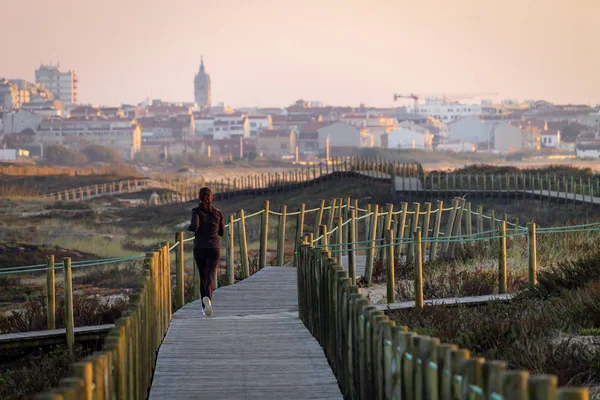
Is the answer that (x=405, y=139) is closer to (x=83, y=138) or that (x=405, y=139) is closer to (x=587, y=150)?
(x=587, y=150)

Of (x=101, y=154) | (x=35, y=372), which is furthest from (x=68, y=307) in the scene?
(x=101, y=154)

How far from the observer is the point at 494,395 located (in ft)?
19.0

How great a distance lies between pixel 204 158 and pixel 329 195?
393 ft

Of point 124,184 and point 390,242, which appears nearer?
point 390,242

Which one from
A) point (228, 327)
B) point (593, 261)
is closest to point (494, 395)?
point (228, 327)

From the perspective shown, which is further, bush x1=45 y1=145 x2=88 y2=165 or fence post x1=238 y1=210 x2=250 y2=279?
bush x1=45 y1=145 x2=88 y2=165

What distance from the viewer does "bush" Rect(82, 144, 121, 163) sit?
176500 mm

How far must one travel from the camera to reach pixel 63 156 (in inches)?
6590

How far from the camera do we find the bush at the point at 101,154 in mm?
176500

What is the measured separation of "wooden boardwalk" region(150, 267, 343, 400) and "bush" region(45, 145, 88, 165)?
154 metres

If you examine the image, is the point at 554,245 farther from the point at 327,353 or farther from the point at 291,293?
the point at 327,353

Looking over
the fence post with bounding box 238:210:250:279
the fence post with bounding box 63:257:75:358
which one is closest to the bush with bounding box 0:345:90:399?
the fence post with bounding box 63:257:75:358

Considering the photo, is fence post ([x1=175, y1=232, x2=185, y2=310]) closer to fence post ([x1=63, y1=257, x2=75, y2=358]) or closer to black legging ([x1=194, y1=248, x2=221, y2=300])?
black legging ([x1=194, y1=248, x2=221, y2=300])

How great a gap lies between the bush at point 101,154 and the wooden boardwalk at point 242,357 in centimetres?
16360
